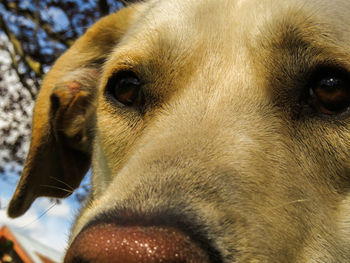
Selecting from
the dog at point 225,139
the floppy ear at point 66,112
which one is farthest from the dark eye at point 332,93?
the floppy ear at point 66,112

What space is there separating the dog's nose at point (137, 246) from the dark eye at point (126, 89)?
1.31 metres

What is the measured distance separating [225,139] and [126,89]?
3.10 feet

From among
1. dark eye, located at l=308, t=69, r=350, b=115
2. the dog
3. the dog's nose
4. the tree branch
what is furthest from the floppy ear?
the tree branch

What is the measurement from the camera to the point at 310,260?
1.87m

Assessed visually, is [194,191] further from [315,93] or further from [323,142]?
[315,93]

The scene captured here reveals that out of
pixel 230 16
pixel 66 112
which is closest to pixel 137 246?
pixel 230 16

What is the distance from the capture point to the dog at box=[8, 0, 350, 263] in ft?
4.88

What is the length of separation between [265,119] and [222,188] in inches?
24.3

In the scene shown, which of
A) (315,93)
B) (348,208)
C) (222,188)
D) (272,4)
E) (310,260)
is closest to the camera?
(222,188)

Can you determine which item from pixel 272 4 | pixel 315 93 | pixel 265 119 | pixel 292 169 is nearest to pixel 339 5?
pixel 272 4

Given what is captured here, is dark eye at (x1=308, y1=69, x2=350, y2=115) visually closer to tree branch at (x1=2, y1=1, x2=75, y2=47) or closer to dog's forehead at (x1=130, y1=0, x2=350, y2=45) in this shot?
dog's forehead at (x1=130, y1=0, x2=350, y2=45)

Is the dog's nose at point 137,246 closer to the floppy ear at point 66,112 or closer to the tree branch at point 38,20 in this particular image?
the floppy ear at point 66,112

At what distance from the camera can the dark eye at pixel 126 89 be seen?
2.61 meters

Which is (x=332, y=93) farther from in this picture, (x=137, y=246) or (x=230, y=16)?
(x=137, y=246)
